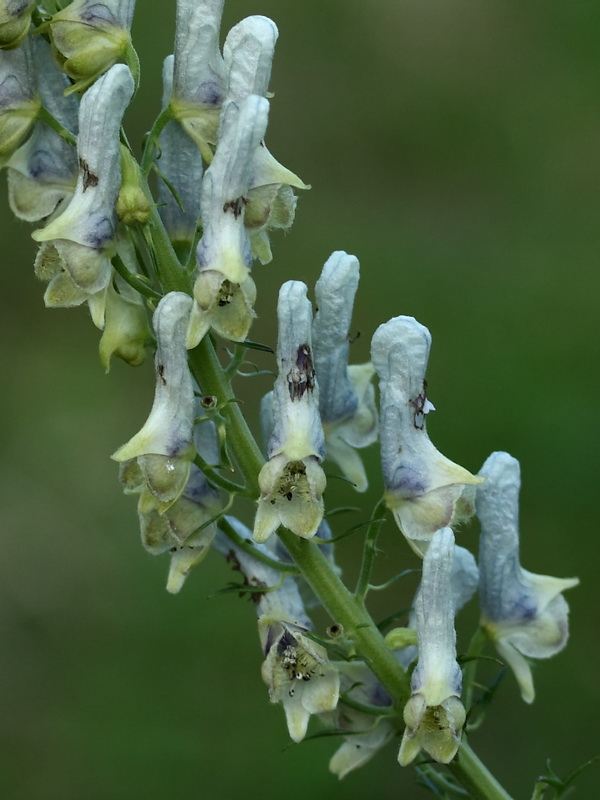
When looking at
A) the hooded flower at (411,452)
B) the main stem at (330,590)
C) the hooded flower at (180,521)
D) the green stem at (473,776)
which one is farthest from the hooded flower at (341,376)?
the green stem at (473,776)

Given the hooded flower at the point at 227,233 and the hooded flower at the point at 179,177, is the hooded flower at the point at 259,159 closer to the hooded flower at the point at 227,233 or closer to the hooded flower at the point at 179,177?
the hooded flower at the point at 227,233

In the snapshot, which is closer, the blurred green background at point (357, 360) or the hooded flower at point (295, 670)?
the hooded flower at point (295, 670)

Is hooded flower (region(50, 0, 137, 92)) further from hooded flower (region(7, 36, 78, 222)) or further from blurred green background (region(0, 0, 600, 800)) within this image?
blurred green background (region(0, 0, 600, 800))

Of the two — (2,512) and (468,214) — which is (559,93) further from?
(2,512)

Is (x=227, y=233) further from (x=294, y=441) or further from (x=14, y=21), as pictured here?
(x=14, y=21)

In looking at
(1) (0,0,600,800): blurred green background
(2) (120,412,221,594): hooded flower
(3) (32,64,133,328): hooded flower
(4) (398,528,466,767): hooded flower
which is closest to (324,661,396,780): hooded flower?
(4) (398,528,466,767): hooded flower

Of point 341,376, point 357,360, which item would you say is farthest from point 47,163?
point 357,360
